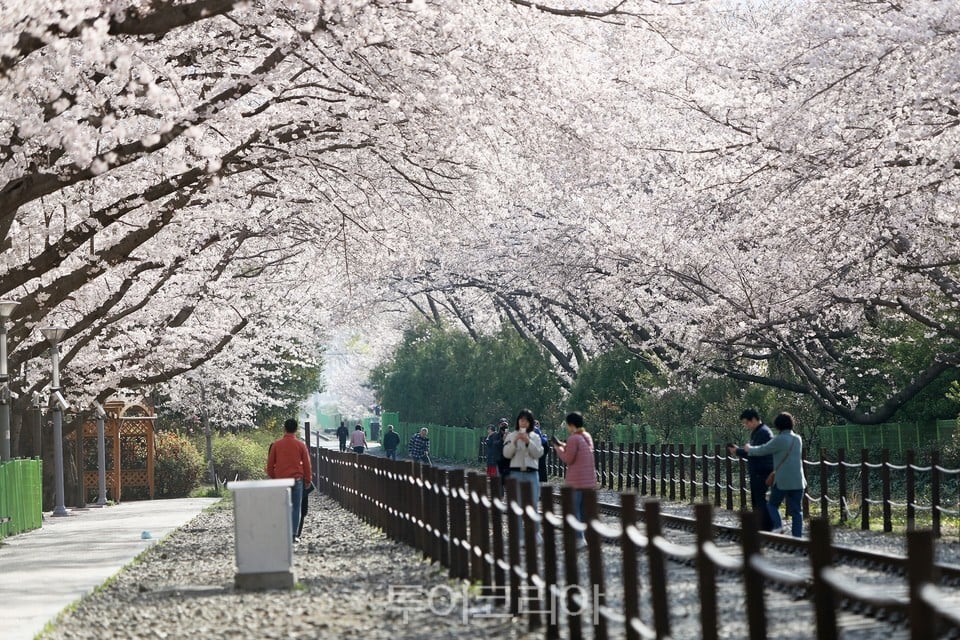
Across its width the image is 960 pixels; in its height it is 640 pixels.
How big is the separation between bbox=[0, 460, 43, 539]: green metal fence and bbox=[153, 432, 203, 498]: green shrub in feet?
57.1

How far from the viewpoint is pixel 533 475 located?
18141 mm

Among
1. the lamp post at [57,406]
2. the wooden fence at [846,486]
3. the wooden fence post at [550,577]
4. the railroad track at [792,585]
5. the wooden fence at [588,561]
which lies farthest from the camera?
the lamp post at [57,406]

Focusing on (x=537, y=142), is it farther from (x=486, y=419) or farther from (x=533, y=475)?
(x=486, y=419)

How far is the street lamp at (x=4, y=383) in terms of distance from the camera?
2308 cm

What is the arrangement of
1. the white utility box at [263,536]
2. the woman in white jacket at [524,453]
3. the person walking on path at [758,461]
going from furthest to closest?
the woman in white jacket at [524,453] → the person walking on path at [758,461] → the white utility box at [263,536]

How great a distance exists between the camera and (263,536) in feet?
48.3

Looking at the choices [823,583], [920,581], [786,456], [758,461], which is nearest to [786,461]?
[786,456]

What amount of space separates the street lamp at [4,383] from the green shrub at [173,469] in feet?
63.8

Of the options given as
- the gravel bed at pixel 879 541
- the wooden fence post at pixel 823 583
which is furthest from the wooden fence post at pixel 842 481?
the wooden fence post at pixel 823 583

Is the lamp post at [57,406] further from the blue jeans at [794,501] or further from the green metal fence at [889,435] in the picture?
the green metal fence at [889,435]

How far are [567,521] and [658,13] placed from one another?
9610mm

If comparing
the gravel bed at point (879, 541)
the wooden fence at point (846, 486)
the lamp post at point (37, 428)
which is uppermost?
the lamp post at point (37, 428)

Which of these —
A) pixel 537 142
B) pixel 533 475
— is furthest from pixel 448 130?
pixel 533 475

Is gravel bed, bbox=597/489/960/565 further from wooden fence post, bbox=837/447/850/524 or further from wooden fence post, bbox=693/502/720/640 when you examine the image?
wooden fence post, bbox=693/502/720/640
